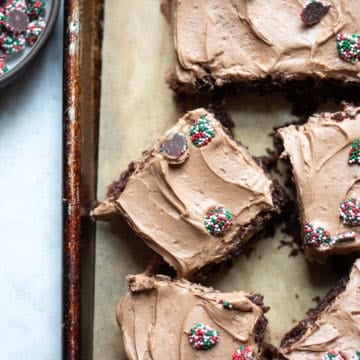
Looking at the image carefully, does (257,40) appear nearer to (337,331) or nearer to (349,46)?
(349,46)

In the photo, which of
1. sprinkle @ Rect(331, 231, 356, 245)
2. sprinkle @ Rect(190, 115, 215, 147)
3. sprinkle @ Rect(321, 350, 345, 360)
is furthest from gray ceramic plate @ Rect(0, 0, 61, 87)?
sprinkle @ Rect(321, 350, 345, 360)

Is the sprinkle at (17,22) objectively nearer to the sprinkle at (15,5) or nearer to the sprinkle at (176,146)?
the sprinkle at (15,5)

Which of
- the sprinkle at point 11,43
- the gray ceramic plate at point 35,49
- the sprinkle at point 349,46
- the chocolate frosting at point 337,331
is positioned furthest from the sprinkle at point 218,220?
the sprinkle at point 11,43

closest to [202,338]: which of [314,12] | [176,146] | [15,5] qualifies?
[176,146]

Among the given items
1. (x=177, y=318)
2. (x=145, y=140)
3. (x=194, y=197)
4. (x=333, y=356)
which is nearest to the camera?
(x=333, y=356)

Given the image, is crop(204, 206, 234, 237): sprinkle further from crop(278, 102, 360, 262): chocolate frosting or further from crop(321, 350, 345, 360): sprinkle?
crop(321, 350, 345, 360): sprinkle

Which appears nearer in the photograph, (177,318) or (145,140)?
(177,318)
